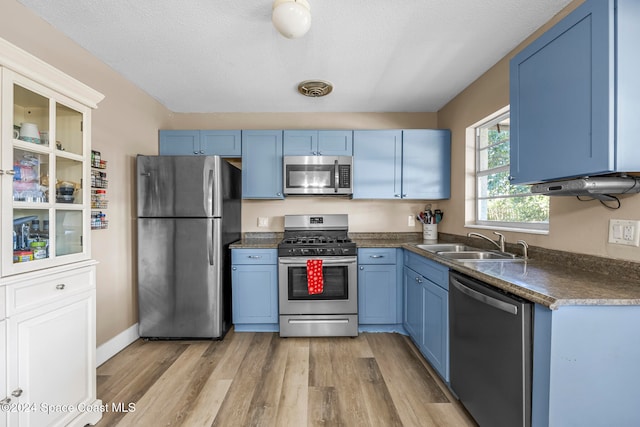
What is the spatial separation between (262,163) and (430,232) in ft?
6.71

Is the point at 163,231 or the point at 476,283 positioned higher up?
the point at 163,231

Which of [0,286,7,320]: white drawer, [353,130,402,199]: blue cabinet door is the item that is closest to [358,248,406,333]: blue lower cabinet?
[353,130,402,199]: blue cabinet door

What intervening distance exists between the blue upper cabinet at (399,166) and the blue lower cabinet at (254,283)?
1.22 metres

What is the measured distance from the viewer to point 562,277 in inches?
52.5

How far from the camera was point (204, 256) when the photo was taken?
2465 mm

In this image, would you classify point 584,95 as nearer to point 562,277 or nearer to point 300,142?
point 562,277

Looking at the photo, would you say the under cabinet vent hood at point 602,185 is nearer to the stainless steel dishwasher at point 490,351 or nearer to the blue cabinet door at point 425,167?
Answer: the stainless steel dishwasher at point 490,351

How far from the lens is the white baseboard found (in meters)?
2.16

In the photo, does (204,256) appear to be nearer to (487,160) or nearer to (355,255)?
(355,255)

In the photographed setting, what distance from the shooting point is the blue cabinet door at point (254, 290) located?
8.83 feet

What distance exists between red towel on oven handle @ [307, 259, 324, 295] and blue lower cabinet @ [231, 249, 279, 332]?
0.37 metres

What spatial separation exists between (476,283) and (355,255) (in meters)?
1.27

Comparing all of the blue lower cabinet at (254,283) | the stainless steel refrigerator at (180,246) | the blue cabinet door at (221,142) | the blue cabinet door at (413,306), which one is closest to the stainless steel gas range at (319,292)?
the blue lower cabinet at (254,283)

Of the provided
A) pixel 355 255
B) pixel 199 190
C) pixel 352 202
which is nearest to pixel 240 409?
pixel 355 255
